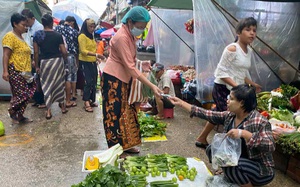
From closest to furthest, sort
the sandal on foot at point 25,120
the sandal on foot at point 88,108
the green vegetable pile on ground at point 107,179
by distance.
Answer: the green vegetable pile on ground at point 107,179 < the sandal on foot at point 25,120 < the sandal on foot at point 88,108

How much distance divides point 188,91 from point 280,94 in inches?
73.3

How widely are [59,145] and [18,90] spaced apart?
4.41 feet

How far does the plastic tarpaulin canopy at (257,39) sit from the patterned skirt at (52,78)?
105 inches

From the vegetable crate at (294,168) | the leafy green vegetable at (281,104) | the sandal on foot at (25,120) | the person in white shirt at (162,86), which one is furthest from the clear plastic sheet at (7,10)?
the vegetable crate at (294,168)

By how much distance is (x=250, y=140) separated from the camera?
239cm

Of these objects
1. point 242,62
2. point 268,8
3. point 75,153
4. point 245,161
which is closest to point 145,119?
point 75,153

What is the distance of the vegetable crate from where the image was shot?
3084 millimetres

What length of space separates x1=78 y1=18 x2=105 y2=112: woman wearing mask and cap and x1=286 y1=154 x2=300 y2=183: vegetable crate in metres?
3.94

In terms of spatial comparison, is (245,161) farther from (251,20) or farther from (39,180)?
(39,180)

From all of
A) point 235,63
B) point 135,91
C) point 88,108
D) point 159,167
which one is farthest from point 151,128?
point 88,108

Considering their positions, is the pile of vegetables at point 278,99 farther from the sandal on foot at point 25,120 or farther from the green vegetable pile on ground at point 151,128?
the sandal on foot at point 25,120

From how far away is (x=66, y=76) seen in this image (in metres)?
5.75

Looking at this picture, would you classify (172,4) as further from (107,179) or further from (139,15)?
(107,179)

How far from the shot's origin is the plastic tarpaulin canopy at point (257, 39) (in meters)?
4.76
